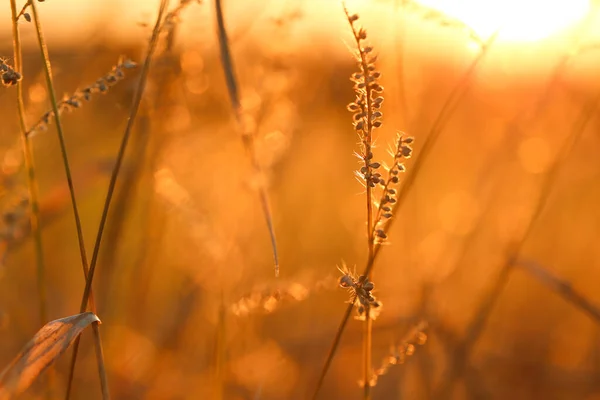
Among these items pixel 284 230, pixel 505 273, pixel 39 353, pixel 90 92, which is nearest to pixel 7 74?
pixel 90 92

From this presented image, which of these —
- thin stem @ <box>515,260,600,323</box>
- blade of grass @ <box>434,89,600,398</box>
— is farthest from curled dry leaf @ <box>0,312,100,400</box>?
thin stem @ <box>515,260,600,323</box>

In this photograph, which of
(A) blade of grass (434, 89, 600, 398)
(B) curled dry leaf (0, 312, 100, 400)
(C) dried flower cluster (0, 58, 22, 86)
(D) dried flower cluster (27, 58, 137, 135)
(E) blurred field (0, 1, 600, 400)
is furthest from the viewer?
Answer: (E) blurred field (0, 1, 600, 400)

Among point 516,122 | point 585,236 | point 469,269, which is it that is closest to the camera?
point 516,122

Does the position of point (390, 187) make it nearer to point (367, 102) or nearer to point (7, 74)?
point (367, 102)

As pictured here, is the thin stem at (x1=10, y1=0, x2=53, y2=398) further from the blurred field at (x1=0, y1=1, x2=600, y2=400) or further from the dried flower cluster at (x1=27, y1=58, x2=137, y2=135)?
the blurred field at (x1=0, y1=1, x2=600, y2=400)

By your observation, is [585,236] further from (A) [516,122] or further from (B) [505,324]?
(A) [516,122]

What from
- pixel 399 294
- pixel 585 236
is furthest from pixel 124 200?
pixel 585 236

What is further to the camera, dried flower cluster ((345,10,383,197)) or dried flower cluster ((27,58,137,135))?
dried flower cluster ((27,58,137,135))
